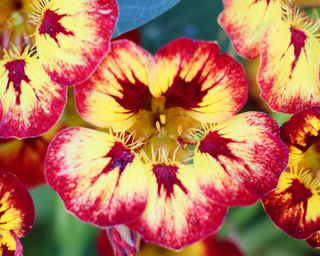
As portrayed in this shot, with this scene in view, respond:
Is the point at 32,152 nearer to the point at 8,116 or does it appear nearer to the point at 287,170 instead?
the point at 8,116

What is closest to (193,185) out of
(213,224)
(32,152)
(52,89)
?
(213,224)

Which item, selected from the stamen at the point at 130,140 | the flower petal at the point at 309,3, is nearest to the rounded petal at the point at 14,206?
the stamen at the point at 130,140

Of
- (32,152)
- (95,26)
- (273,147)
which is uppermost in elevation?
(95,26)

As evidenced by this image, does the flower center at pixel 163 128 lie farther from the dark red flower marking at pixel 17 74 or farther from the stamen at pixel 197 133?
the dark red flower marking at pixel 17 74

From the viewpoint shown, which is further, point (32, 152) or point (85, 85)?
point (32, 152)

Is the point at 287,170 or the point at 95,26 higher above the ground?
the point at 95,26

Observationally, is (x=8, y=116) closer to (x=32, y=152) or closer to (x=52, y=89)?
(x=52, y=89)
